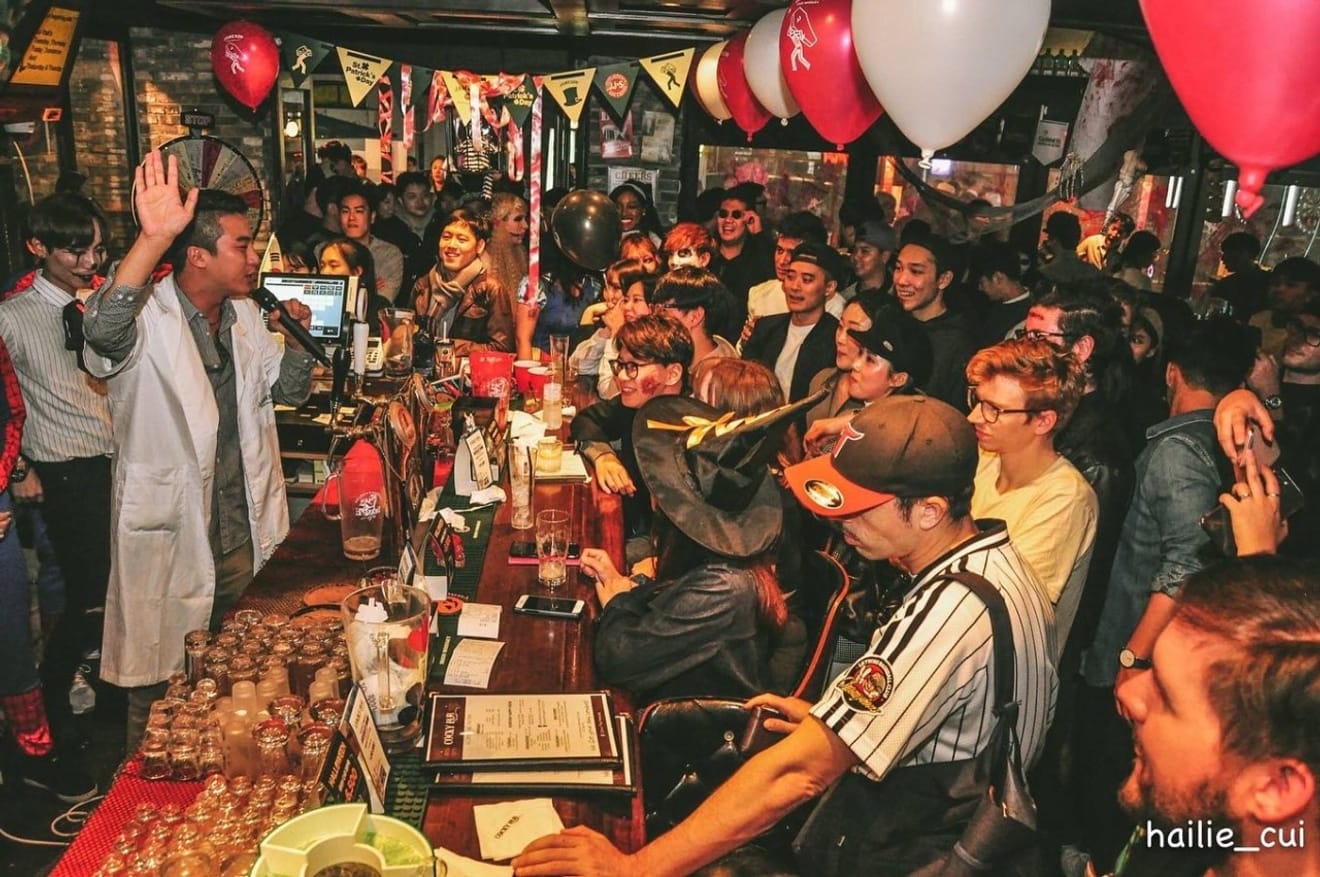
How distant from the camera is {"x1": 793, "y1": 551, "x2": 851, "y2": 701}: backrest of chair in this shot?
2.23 metres

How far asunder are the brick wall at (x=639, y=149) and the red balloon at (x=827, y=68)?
4952 mm

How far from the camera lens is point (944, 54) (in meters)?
2.96

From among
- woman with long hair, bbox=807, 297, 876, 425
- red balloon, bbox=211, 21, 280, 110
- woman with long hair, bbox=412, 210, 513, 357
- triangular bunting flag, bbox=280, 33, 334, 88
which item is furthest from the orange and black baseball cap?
triangular bunting flag, bbox=280, 33, 334, 88

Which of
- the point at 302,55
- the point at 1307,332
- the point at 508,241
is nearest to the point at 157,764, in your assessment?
the point at 508,241

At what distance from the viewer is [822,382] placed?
14.4 feet

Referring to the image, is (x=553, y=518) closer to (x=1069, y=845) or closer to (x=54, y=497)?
(x=1069, y=845)

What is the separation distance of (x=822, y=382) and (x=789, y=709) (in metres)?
2.53

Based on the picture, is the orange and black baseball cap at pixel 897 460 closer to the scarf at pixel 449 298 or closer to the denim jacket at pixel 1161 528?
the denim jacket at pixel 1161 528

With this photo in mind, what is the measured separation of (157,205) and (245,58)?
18.0ft

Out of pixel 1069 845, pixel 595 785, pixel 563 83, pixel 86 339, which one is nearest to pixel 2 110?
pixel 563 83

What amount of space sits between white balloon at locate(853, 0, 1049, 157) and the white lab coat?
2.40 metres

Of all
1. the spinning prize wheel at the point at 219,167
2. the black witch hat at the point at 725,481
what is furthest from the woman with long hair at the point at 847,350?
the spinning prize wheel at the point at 219,167

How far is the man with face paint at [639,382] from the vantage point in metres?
3.35

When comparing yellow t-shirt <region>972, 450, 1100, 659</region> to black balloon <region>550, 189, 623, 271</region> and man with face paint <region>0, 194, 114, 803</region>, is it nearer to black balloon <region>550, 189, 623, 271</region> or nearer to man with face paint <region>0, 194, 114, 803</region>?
man with face paint <region>0, 194, 114, 803</region>
